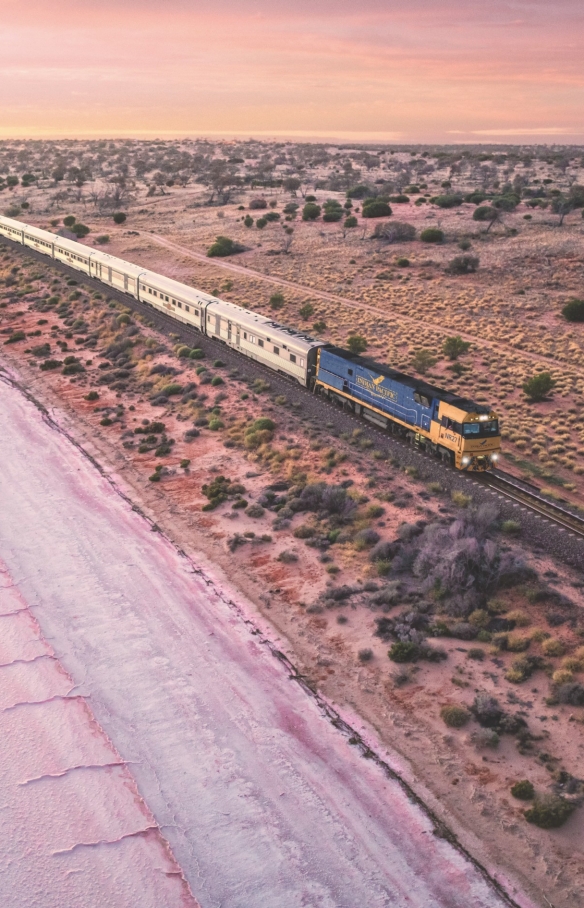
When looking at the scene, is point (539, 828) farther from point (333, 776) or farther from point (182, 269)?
point (182, 269)

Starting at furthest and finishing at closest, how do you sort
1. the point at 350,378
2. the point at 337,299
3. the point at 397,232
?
the point at 397,232, the point at 337,299, the point at 350,378

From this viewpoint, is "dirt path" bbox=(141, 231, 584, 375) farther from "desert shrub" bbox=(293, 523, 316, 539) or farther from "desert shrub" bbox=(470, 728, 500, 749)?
"desert shrub" bbox=(470, 728, 500, 749)

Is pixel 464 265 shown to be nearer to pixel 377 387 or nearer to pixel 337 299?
pixel 337 299

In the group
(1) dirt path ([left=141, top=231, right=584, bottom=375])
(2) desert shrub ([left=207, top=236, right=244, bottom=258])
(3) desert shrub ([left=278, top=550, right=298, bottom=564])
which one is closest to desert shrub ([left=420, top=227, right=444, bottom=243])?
(1) dirt path ([left=141, top=231, right=584, bottom=375])

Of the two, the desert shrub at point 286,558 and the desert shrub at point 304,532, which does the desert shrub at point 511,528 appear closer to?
the desert shrub at point 304,532

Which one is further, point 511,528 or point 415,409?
point 415,409

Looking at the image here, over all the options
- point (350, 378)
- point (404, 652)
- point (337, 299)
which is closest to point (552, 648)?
point (404, 652)
